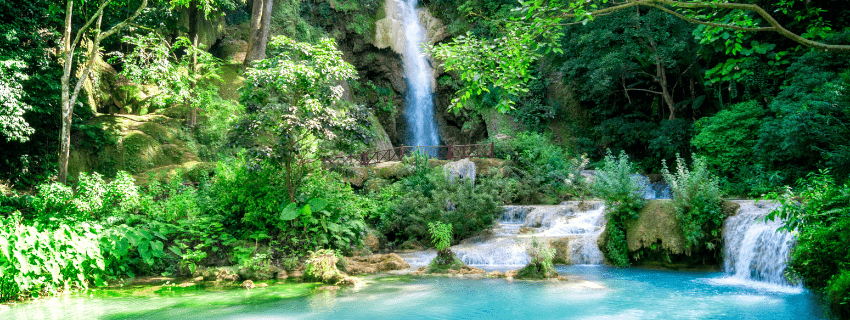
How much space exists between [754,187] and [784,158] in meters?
1.08

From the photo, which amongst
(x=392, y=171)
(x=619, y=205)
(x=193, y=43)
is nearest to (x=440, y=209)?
(x=392, y=171)

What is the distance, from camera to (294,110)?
346 inches

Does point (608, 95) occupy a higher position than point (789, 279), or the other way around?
point (608, 95)

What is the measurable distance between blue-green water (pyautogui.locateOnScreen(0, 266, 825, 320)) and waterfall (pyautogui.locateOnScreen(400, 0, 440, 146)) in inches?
664

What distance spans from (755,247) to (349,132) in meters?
7.47

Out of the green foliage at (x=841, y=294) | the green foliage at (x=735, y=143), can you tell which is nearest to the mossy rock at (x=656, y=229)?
the green foliage at (x=841, y=294)

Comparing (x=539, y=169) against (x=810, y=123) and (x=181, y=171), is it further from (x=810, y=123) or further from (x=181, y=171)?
(x=181, y=171)

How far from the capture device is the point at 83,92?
15438 millimetres

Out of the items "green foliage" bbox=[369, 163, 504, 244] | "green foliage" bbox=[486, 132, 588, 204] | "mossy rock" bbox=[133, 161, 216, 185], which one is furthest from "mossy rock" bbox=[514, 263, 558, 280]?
"mossy rock" bbox=[133, 161, 216, 185]

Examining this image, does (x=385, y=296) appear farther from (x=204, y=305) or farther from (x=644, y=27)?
(x=644, y=27)

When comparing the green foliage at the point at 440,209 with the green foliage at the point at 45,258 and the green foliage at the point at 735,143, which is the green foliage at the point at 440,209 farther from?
the green foliage at the point at 735,143

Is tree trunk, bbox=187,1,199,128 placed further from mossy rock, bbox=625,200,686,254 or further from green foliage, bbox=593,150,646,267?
mossy rock, bbox=625,200,686,254

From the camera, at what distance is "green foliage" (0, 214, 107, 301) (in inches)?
252

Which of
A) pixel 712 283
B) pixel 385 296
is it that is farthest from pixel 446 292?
pixel 712 283
